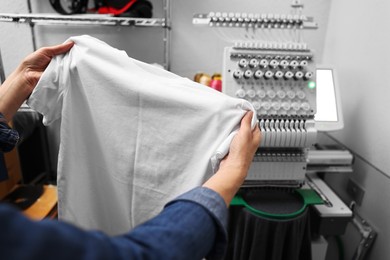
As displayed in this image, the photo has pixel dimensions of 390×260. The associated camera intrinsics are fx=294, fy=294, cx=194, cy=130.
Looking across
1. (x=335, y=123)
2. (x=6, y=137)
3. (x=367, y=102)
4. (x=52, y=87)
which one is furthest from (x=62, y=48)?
(x=367, y=102)

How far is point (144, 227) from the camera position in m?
0.42

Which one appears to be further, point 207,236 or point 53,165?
point 53,165

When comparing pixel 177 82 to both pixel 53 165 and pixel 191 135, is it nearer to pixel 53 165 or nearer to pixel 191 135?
pixel 191 135

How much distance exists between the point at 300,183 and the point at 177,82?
31.8 inches

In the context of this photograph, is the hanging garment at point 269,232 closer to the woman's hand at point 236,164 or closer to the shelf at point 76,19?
the woman's hand at point 236,164

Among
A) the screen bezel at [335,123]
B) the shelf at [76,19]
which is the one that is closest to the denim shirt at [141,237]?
the screen bezel at [335,123]

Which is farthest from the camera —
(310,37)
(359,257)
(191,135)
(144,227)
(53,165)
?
Result: (53,165)

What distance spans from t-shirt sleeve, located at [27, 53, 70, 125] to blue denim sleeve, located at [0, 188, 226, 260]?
51 centimetres

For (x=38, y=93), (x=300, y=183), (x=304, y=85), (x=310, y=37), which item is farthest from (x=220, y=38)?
(x=38, y=93)

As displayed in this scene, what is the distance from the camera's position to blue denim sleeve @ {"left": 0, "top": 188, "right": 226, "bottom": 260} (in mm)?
284

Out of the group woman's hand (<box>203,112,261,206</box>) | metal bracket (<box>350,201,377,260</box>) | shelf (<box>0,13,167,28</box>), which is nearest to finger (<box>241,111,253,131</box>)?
woman's hand (<box>203,112,261,206</box>)

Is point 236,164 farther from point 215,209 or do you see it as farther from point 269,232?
point 269,232

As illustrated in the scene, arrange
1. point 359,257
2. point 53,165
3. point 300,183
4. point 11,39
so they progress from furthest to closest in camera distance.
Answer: point 53,165 → point 11,39 → point 359,257 → point 300,183

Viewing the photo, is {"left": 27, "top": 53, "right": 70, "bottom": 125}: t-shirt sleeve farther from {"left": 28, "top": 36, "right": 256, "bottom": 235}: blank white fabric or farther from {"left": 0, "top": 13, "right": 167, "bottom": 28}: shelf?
{"left": 0, "top": 13, "right": 167, "bottom": 28}: shelf
